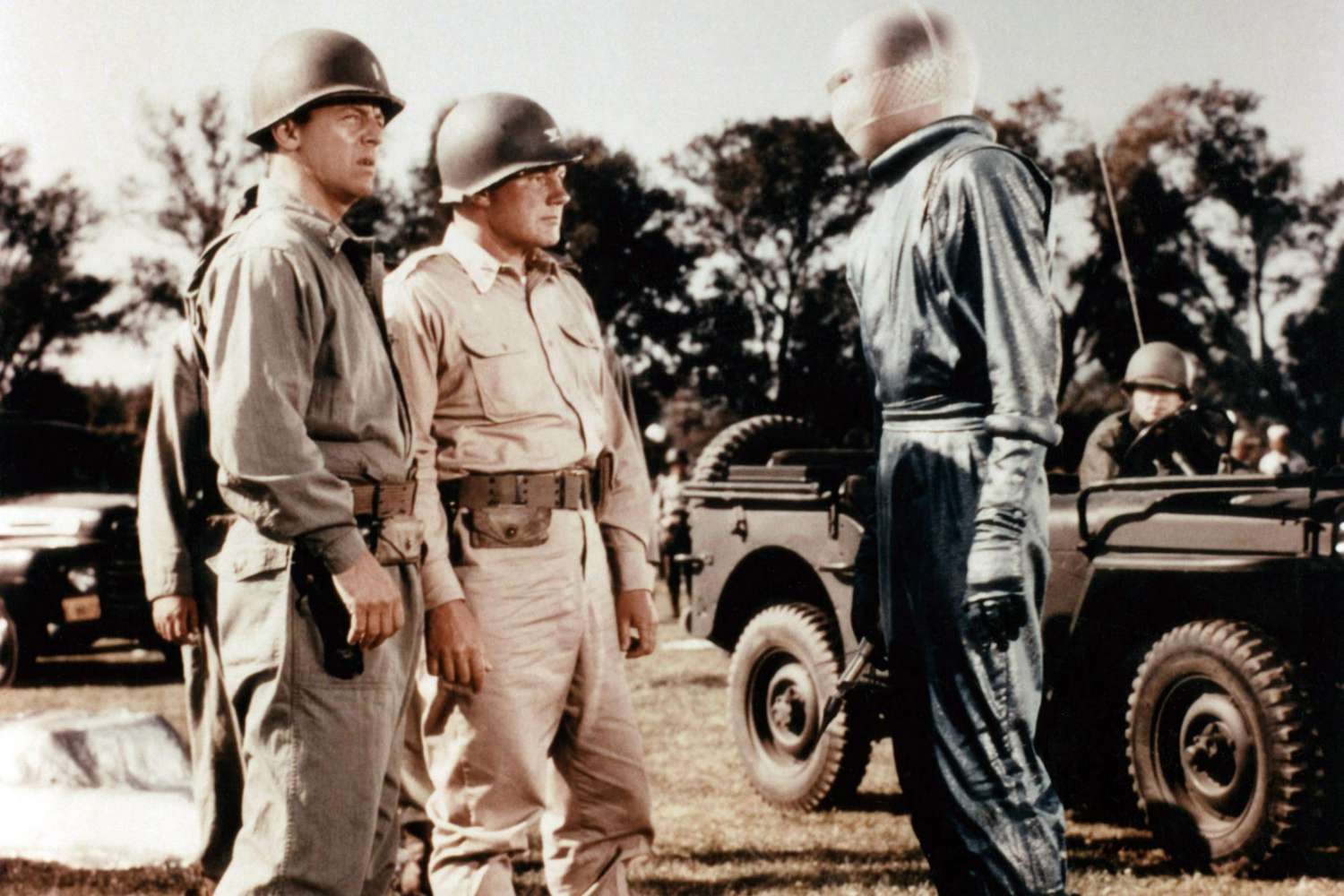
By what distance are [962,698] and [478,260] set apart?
1.56 meters

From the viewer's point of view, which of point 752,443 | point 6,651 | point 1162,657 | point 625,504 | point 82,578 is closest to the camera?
point 625,504

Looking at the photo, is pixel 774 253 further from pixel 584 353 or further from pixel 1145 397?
pixel 584 353

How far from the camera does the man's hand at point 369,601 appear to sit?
2.75 metres

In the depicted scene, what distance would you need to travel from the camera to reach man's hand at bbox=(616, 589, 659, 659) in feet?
12.4

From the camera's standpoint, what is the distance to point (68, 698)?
10531mm

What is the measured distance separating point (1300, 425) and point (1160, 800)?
1263 centimetres

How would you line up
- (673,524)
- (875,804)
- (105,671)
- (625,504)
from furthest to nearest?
(673,524)
(105,671)
(875,804)
(625,504)

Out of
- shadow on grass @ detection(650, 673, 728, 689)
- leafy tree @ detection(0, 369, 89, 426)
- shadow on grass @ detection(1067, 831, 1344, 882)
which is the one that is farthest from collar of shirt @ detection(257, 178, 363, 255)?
leafy tree @ detection(0, 369, 89, 426)

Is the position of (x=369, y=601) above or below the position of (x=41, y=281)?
below

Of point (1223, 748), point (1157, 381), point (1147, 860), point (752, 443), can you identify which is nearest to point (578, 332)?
point (1223, 748)

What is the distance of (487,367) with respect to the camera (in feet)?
11.5

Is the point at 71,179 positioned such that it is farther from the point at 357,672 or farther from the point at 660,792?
the point at 357,672

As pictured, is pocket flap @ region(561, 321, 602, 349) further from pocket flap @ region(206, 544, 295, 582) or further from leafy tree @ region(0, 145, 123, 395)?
leafy tree @ region(0, 145, 123, 395)

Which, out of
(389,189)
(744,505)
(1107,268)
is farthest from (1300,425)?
(389,189)
